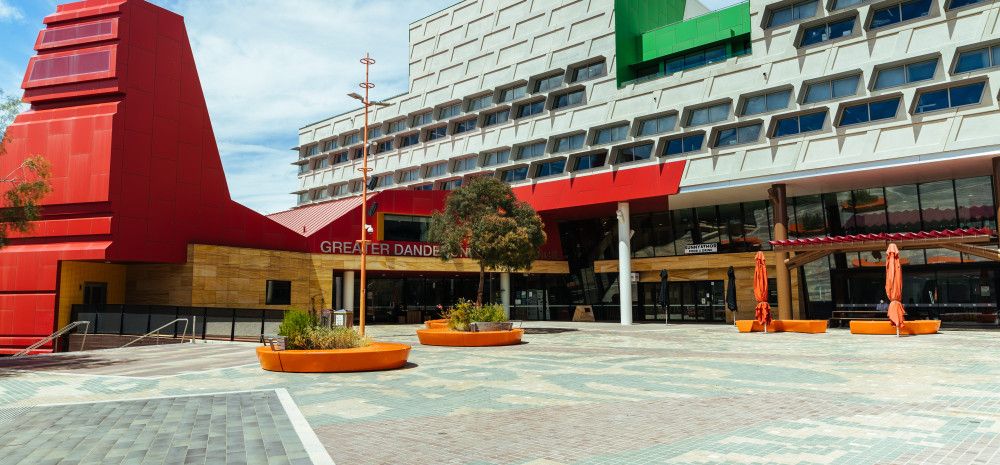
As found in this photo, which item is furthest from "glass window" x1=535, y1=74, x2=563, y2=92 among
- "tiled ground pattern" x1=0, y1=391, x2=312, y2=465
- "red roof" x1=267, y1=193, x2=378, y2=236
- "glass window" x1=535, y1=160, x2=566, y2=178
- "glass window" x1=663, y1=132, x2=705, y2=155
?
"tiled ground pattern" x1=0, y1=391, x2=312, y2=465

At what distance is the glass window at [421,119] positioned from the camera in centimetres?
5475

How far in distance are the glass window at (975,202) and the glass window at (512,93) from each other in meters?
26.3

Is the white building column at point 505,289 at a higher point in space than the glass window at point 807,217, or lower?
lower

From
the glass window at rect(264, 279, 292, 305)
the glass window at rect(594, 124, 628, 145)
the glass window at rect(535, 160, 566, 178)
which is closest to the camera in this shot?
the glass window at rect(264, 279, 292, 305)

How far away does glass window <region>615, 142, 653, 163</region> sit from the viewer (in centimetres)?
3703

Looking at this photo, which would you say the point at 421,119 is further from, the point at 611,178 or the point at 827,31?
the point at 827,31

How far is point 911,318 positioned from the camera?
32.3m

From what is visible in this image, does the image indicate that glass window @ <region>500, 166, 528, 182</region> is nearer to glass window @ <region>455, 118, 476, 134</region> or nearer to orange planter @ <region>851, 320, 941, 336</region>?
glass window @ <region>455, 118, 476, 134</region>

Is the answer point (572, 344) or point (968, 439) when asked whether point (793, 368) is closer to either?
point (968, 439)

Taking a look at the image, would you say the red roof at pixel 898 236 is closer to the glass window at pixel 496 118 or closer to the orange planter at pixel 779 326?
the orange planter at pixel 779 326

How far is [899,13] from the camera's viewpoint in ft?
97.5

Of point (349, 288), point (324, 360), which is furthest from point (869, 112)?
point (349, 288)

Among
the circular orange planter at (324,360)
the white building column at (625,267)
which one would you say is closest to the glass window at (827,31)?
the white building column at (625,267)

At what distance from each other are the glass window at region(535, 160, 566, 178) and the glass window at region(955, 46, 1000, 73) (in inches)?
823
